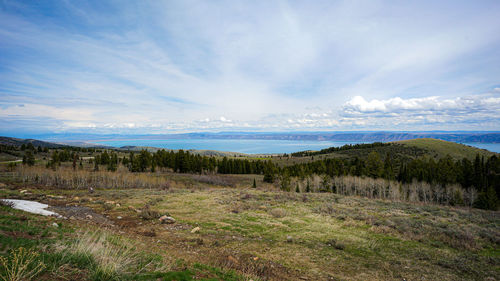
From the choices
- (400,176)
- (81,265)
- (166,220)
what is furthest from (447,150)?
(81,265)

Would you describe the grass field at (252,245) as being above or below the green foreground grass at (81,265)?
below

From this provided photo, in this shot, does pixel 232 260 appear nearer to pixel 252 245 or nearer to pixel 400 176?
pixel 252 245

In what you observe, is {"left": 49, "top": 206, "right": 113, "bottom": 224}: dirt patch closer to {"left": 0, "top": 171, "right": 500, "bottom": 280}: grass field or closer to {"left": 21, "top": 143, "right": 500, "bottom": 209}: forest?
{"left": 0, "top": 171, "right": 500, "bottom": 280}: grass field

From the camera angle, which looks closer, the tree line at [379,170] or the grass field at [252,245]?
the grass field at [252,245]

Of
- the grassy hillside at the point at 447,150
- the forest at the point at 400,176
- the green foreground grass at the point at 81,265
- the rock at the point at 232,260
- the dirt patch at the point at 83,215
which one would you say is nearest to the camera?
the green foreground grass at the point at 81,265

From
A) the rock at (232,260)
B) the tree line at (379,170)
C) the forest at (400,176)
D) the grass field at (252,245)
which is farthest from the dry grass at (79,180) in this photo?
the rock at (232,260)

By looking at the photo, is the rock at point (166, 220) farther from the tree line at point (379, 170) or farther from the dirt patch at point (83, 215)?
the tree line at point (379, 170)

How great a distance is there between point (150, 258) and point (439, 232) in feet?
56.9

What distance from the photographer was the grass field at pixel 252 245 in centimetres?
599

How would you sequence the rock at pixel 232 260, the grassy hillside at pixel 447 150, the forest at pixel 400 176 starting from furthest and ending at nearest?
the grassy hillside at pixel 447 150 < the forest at pixel 400 176 < the rock at pixel 232 260

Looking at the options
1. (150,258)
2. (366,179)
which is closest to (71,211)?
(150,258)

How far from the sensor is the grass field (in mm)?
5988

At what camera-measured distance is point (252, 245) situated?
10.6 m

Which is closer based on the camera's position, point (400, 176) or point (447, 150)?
point (400, 176)
